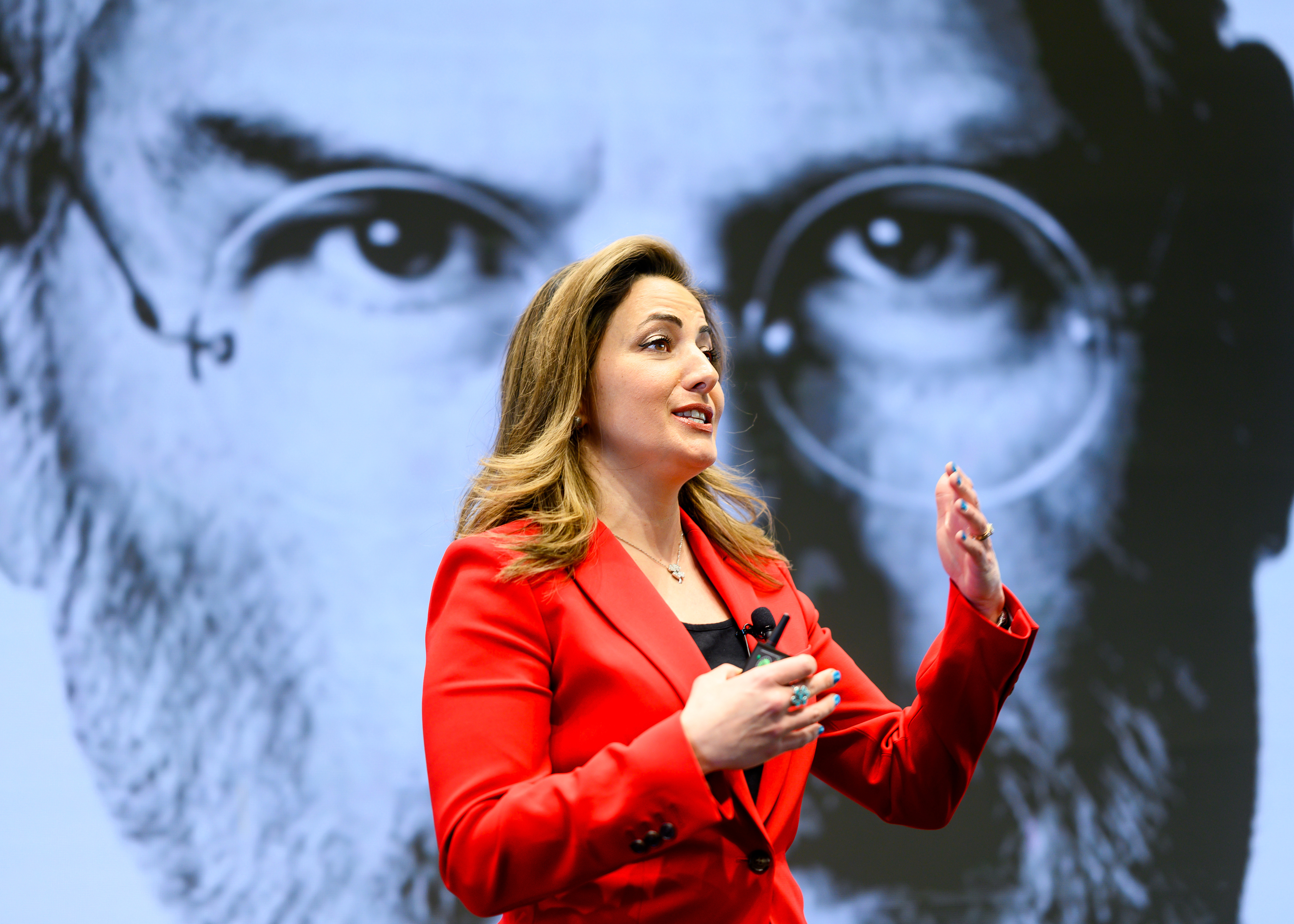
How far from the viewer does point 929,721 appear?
1.46 m

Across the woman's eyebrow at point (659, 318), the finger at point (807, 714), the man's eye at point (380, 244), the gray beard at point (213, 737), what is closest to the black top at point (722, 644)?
the finger at point (807, 714)

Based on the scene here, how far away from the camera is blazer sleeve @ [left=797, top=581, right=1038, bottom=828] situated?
1401 millimetres

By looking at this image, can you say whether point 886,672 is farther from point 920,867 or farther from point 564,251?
point 564,251

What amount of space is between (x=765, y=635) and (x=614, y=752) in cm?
39

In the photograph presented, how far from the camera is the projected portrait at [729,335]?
256 centimetres

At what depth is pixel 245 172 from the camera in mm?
2711

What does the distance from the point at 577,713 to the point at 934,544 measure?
1.79m

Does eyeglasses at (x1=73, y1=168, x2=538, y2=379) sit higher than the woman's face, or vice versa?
eyeglasses at (x1=73, y1=168, x2=538, y2=379)

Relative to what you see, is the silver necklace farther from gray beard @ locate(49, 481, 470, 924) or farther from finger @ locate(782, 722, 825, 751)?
gray beard @ locate(49, 481, 470, 924)

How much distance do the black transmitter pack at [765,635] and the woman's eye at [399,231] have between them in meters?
1.58

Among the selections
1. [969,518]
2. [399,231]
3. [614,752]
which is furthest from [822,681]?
[399,231]

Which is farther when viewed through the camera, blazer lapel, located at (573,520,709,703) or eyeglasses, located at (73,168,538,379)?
eyeglasses, located at (73,168,538,379)

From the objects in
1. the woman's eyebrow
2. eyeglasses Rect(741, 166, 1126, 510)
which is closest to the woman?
the woman's eyebrow

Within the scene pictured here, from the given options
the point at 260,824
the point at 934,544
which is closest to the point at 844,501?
the point at 934,544
